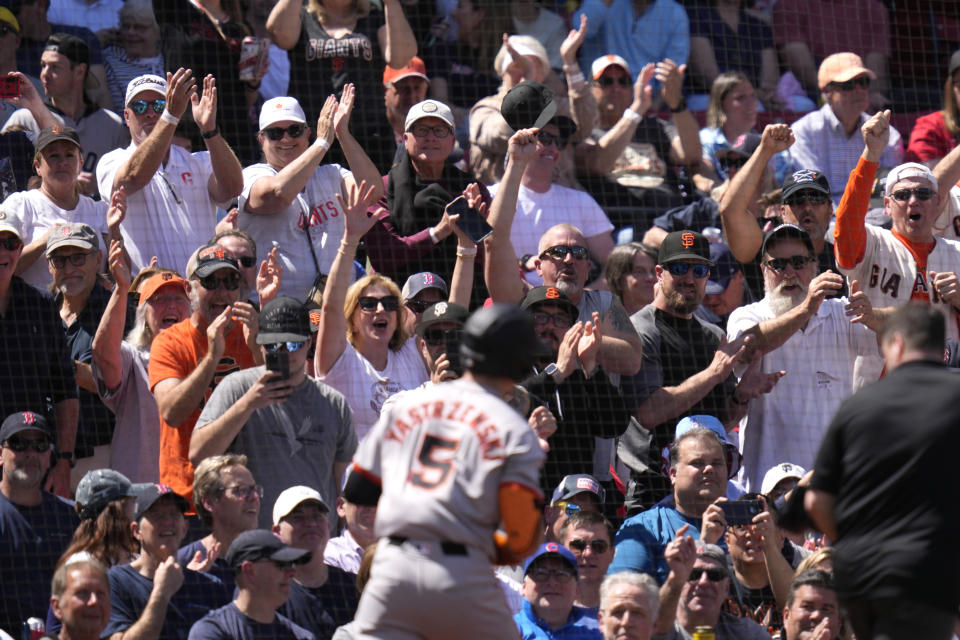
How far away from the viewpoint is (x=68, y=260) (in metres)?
8.50

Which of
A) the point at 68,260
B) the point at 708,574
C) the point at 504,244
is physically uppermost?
the point at 68,260

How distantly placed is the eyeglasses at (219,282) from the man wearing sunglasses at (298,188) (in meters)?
0.91

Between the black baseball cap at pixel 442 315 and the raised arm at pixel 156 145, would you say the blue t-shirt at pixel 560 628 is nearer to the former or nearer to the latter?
the black baseball cap at pixel 442 315

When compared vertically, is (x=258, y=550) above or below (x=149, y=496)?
below

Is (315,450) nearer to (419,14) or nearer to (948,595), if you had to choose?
(948,595)

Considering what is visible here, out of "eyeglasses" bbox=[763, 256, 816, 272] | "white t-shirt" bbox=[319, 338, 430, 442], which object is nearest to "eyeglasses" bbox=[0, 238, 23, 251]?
"white t-shirt" bbox=[319, 338, 430, 442]

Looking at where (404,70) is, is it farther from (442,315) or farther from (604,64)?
(442,315)

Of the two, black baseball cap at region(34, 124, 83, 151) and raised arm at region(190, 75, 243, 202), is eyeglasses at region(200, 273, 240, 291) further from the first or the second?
black baseball cap at region(34, 124, 83, 151)

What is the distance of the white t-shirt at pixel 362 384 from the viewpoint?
834 cm

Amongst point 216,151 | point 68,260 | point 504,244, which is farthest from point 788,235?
point 68,260

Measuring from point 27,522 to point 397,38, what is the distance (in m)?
4.63

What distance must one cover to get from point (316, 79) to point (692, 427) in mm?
3916

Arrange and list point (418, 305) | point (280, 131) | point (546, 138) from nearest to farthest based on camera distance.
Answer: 1. point (418, 305)
2. point (280, 131)
3. point (546, 138)

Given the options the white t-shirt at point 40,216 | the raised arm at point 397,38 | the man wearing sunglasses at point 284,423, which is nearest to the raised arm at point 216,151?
the white t-shirt at point 40,216
